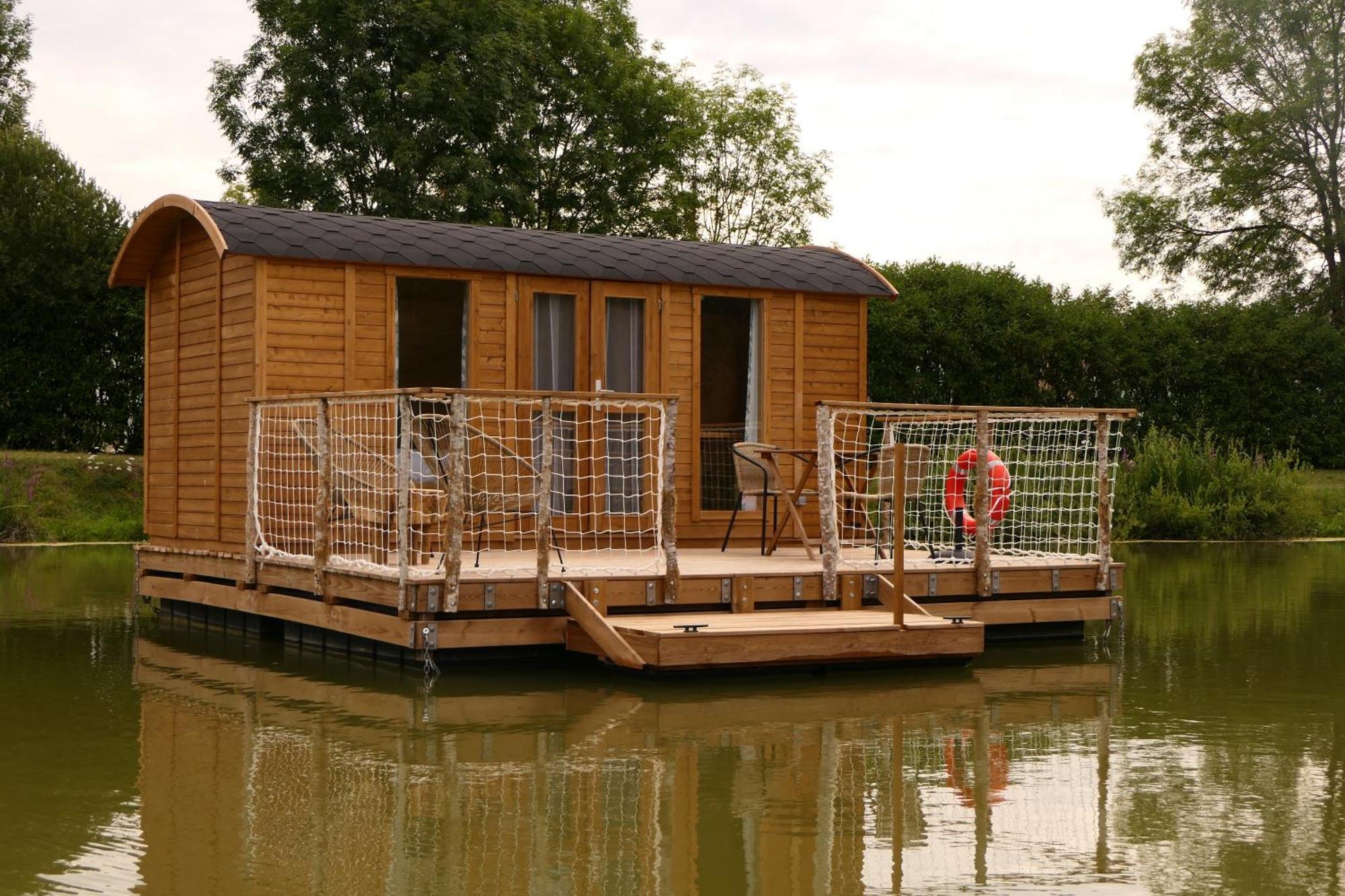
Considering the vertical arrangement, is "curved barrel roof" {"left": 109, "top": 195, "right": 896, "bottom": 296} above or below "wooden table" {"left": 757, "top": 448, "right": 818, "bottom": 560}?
above

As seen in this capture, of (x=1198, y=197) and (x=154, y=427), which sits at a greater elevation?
(x=1198, y=197)

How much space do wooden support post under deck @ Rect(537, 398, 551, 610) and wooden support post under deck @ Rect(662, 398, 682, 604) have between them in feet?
2.06

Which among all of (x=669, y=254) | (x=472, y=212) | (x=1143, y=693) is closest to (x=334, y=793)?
(x=1143, y=693)

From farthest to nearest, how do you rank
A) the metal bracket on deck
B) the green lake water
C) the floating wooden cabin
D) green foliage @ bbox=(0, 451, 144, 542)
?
1. green foliage @ bbox=(0, 451, 144, 542)
2. the floating wooden cabin
3. the metal bracket on deck
4. the green lake water

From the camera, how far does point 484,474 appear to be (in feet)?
32.6

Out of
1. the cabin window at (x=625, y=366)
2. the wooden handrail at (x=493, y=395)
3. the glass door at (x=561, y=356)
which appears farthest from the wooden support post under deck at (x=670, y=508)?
the cabin window at (x=625, y=366)

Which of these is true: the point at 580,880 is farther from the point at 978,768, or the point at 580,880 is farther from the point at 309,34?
the point at 309,34

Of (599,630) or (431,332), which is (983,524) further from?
(431,332)

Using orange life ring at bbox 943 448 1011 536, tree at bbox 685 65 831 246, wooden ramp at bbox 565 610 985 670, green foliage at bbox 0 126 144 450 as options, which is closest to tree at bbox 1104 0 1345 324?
tree at bbox 685 65 831 246

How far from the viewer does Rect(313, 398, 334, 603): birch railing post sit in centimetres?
930

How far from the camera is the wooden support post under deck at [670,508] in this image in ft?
28.8

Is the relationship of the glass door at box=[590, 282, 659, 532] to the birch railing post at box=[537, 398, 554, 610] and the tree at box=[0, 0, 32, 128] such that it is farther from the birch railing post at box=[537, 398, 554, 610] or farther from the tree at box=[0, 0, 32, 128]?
the tree at box=[0, 0, 32, 128]

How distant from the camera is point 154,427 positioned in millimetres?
12617

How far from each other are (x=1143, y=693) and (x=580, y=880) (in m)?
4.45
